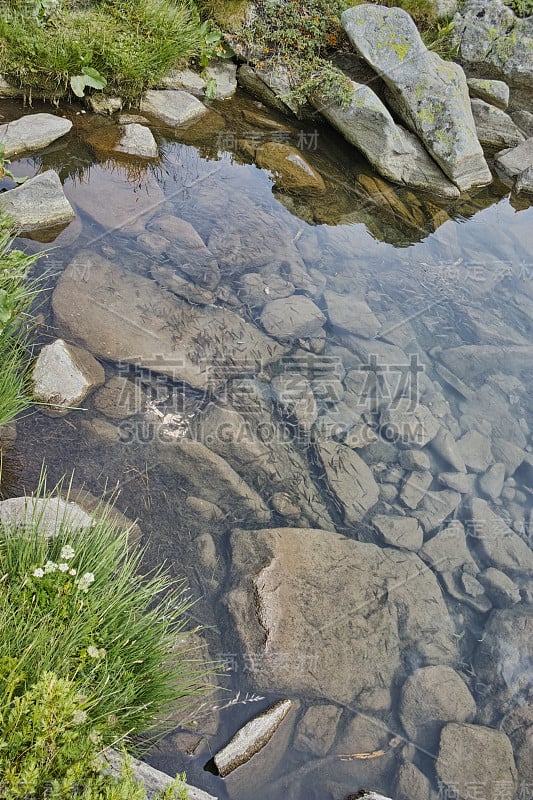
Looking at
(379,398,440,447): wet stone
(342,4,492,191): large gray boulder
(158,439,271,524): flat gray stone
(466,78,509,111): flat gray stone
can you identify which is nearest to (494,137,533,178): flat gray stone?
(342,4,492,191): large gray boulder

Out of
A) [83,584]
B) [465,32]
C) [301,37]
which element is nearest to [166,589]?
[83,584]

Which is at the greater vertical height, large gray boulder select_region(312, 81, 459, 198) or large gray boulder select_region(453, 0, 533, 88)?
large gray boulder select_region(453, 0, 533, 88)

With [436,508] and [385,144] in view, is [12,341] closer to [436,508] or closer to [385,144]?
[436,508]

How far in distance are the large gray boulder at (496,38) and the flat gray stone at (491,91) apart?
3.00 ft

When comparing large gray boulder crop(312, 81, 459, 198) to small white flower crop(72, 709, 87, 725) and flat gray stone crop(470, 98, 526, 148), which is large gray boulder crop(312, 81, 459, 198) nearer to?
flat gray stone crop(470, 98, 526, 148)

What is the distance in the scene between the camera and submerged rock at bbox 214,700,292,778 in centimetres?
319

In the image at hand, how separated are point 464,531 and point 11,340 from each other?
4035 millimetres

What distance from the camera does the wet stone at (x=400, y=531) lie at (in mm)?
4602

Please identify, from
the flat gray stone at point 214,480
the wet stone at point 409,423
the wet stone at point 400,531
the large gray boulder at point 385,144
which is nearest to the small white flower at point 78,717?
the flat gray stone at point 214,480

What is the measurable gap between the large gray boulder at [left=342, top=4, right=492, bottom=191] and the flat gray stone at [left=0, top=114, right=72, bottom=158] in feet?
16.4

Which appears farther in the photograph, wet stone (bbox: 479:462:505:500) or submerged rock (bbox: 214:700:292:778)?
wet stone (bbox: 479:462:505:500)

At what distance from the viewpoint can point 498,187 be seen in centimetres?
957

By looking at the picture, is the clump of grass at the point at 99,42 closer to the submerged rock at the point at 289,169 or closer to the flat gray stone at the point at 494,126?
the submerged rock at the point at 289,169

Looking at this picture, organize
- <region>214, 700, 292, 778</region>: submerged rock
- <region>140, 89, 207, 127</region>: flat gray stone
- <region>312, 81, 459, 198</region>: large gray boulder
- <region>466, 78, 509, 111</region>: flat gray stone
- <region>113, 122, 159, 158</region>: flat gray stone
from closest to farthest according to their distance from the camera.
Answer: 1. <region>214, 700, 292, 778</region>: submerged rock
2. <region>113, 122, 159, 158</region>: flat gray stone
3. <region>140, 89, 207, 127</region>: flat gray stone
4. <region>312, 81, 459, 198</region>: large gray boulder
5. <region>466, 78, 509, 111</region>: flat gray stone
